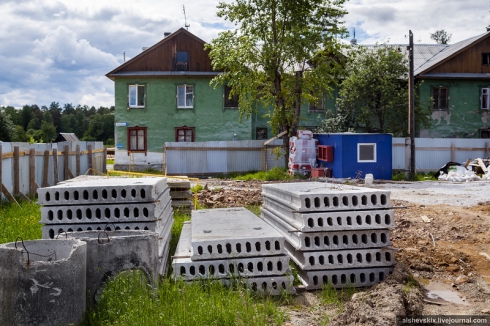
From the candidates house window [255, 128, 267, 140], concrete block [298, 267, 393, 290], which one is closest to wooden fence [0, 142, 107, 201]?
concrete block [298, 267, 393, 290]

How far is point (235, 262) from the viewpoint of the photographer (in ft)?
19.3

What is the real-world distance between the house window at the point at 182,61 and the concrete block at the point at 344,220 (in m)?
27.8

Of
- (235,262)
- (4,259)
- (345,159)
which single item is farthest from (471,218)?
(345,159)

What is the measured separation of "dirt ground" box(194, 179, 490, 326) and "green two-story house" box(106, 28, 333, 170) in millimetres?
21052

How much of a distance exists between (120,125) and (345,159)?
51.7 ft

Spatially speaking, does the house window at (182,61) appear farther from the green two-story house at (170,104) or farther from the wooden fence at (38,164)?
the wooden fence at (38,164)

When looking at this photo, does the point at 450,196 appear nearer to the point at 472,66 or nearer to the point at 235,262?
the point at 235,262

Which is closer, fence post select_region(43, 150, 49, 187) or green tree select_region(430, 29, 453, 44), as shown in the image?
fence post select_region(43, 150, 49, 187)

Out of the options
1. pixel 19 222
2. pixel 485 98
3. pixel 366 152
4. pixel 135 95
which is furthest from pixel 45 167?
pixel 485 98

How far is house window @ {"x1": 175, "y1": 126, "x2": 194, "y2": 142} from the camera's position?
33125 mm

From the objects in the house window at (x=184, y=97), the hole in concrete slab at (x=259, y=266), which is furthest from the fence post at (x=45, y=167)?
the house window at (x=184, y=97)

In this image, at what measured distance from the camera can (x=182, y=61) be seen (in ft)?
109

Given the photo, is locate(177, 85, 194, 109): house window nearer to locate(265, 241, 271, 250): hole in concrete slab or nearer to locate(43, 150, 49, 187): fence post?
locate(43, 150, 49, 187): fence post

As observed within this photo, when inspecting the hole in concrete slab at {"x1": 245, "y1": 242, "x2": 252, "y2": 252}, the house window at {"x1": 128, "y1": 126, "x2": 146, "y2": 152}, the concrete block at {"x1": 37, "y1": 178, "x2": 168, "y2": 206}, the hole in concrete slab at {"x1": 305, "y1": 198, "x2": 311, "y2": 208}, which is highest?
the house window at {"x1": 128, "y1": 126, "x2": 146, "y2": 152}
